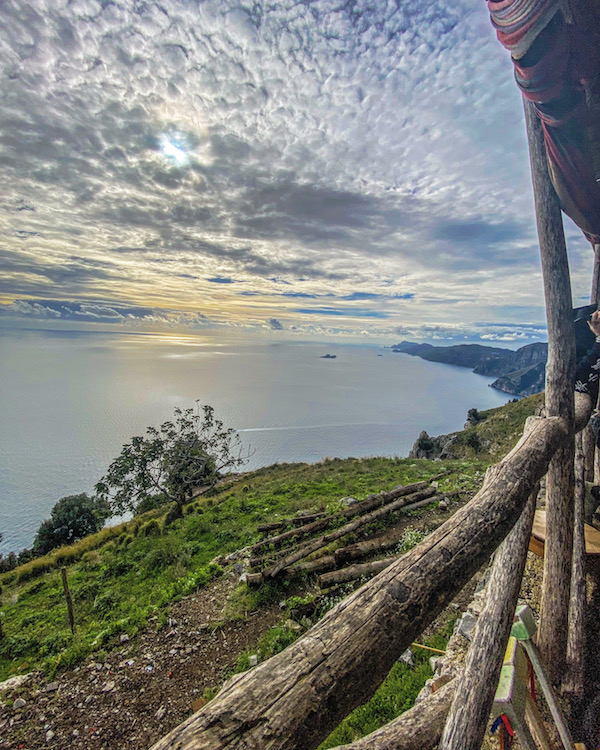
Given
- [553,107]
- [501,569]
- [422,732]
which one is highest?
[553,107]

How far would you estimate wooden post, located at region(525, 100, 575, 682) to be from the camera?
11.8ft

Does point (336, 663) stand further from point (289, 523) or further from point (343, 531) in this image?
point (289, 523)

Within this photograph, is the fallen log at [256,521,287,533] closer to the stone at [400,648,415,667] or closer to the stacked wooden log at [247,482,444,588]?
A: the stacked wooden log at [247,482,444,588]

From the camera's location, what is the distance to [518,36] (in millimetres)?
2686

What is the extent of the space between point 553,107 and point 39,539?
1186 inches

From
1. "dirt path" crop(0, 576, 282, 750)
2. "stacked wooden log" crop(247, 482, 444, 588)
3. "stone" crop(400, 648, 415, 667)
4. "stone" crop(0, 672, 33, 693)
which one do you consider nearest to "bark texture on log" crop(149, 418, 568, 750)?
"stone" crop(400, 648, 415, 667)

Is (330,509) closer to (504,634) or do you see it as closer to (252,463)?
(504,634)

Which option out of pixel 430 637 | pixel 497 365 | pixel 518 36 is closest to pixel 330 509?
pixel 430 637

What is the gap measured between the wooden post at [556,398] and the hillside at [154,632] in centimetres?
199

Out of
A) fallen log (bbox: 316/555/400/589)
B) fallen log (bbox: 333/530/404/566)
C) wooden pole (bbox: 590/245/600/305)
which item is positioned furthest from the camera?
fallen log (bbox: 333/530/404/566)

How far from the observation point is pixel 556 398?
3695mm

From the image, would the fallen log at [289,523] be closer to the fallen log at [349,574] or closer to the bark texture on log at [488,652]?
the fallen log at [349,574]

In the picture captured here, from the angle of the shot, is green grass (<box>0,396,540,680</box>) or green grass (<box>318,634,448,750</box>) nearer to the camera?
green grass (<box>318,634,448,750</box>)

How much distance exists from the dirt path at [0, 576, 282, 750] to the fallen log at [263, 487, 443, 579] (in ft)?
2.80
